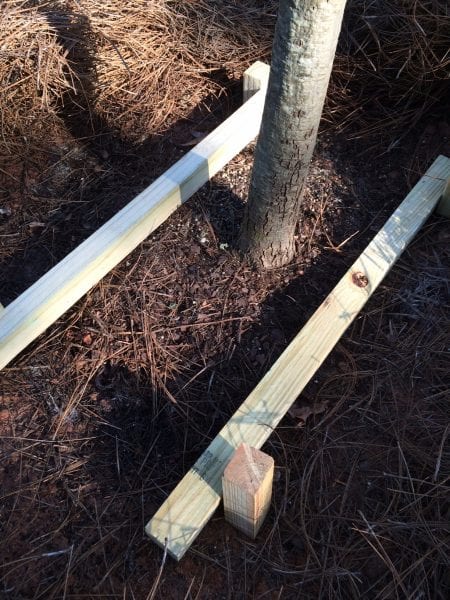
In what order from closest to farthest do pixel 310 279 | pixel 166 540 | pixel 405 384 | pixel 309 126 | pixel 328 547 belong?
1. pixel 166 540
2. pixel 328 547
3. pixel 309 126
4. pixel 405 384
5. pixel 310 279

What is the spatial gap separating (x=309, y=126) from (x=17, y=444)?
1.54 meters

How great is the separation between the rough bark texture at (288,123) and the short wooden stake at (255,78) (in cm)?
84

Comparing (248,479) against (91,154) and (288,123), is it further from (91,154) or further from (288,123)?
(91,154)

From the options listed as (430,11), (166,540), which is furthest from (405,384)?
(430,11)

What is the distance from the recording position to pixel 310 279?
7.62 ft

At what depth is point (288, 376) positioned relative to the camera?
73.7 inches

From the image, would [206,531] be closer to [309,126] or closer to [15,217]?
[309,126]

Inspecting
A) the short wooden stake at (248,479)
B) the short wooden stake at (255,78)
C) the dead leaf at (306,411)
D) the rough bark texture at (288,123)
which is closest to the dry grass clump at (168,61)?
the short wooden stake at (255,78)

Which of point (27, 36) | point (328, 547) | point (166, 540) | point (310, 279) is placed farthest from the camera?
point (27, 36)

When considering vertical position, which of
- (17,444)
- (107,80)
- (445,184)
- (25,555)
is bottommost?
(25,555)

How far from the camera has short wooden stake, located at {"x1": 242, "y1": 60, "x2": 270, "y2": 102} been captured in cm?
265

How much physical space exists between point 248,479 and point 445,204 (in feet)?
5.41

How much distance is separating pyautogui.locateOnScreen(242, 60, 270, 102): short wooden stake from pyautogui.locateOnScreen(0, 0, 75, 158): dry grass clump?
92 cm

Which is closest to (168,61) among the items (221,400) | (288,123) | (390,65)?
(390,65)
